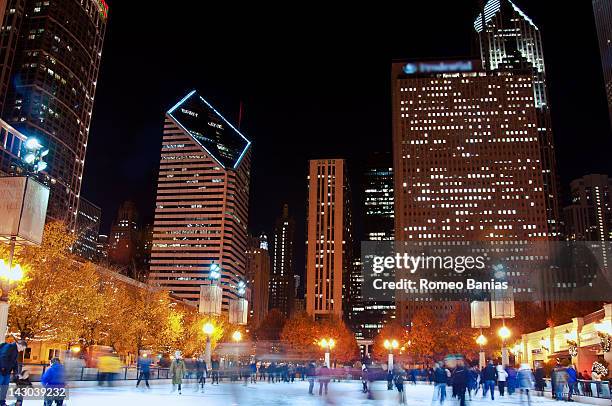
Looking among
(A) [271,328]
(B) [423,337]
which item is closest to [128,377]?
(B) [423,337]

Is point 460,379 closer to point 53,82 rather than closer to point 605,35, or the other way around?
point 605,35

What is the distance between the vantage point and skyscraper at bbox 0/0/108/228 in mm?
122250

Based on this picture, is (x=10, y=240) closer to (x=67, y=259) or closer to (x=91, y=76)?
(x=67, y=259)

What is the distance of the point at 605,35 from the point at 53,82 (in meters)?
118

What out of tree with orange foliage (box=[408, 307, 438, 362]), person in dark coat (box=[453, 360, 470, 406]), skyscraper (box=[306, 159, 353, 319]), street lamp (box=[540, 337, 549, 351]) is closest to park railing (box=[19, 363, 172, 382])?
person in dark coat (box=[453, 360, 470, 406])

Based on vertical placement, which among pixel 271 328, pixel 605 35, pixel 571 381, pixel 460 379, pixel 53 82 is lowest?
pixel 571 381

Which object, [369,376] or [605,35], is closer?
[369,376]

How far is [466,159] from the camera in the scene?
16438 centimetres

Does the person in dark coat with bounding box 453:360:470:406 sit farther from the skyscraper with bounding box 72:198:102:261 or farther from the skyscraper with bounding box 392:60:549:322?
the skyscraper with bounding box 392:60:549:322

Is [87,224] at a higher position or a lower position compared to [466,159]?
lower

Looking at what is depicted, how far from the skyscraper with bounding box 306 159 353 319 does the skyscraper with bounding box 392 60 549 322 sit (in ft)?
95.5

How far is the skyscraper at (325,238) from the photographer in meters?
184

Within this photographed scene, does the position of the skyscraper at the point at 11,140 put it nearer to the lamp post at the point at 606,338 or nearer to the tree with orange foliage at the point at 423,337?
the lamp post at the point at 606,338

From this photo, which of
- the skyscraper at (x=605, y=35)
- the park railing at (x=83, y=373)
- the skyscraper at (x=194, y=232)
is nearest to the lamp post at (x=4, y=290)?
the park railing at (x=83, y=373)
